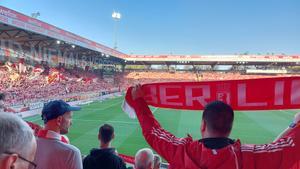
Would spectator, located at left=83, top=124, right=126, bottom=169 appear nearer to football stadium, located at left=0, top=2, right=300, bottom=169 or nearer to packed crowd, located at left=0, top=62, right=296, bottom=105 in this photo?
football stadium, located at left=0, top=2, right=300, bottom=169

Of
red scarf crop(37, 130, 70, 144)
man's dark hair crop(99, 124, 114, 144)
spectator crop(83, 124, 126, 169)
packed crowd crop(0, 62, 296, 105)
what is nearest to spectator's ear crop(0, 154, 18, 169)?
red scarf crop(37, 130, 70, 144)

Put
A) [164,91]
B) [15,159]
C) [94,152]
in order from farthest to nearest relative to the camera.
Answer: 1. [94,152]
2. [164,91]
3. [15,159]

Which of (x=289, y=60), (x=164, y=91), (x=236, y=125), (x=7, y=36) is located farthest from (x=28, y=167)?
(x=289, y=60)

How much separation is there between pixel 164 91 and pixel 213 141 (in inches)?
36.0

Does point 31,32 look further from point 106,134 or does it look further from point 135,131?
point 106,134

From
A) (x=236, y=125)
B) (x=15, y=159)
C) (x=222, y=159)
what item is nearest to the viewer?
(x=15, y=159)

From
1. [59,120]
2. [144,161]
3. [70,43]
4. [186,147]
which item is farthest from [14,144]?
[70,43]

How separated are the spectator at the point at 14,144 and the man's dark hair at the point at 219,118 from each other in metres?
0.93

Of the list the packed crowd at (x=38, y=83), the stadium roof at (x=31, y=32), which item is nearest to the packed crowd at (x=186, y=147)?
the packed crowd at (x=38, y=83)

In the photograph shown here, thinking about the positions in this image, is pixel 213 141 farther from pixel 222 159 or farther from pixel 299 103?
pixel 299 103

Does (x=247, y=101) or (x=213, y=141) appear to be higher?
(x=247, y=101)

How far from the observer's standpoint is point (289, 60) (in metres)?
38.5

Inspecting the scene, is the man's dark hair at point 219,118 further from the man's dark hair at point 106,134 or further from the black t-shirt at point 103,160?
the man's dark hair at point 106,134

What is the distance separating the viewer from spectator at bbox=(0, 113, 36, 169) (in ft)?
3.39
